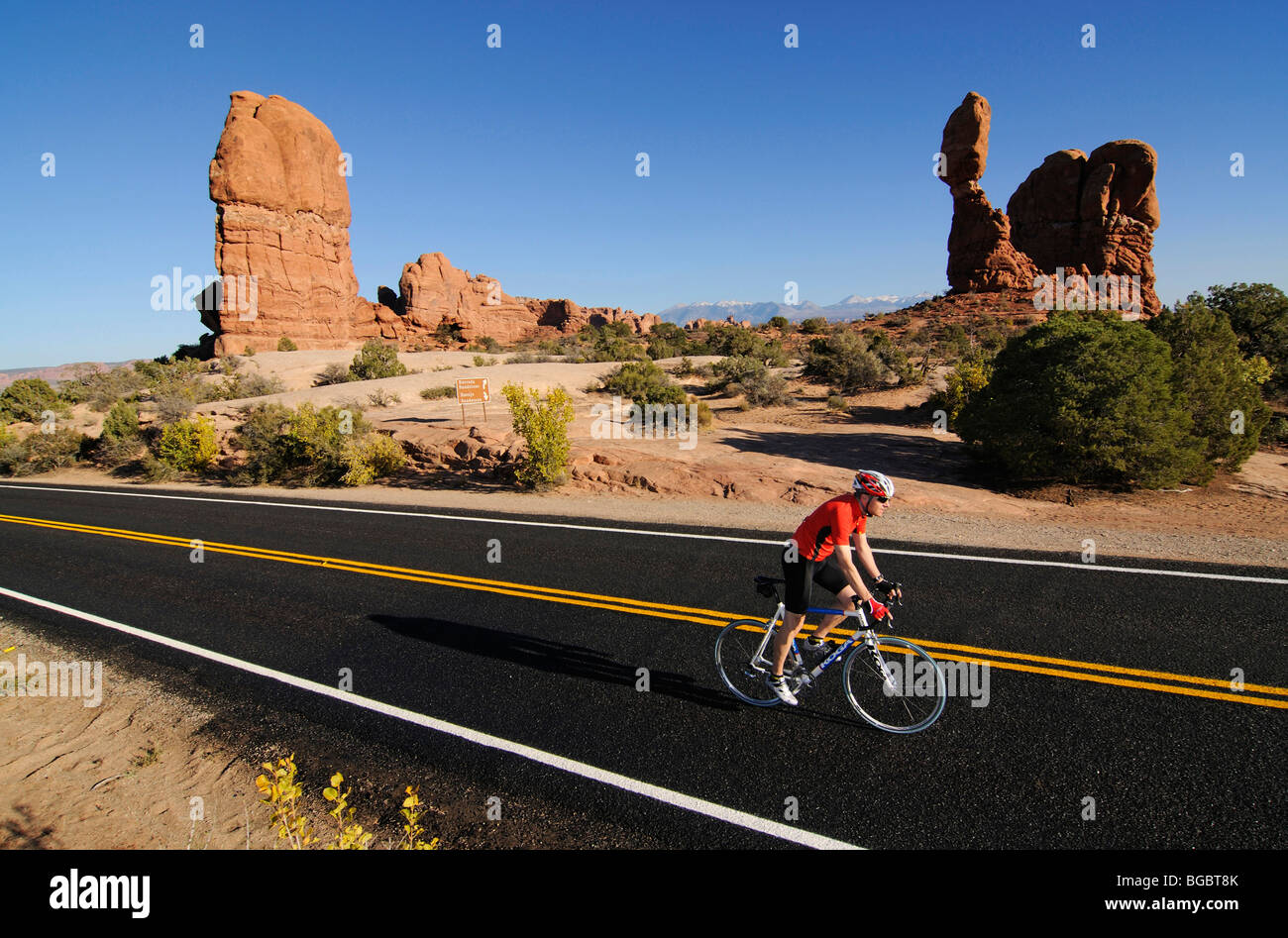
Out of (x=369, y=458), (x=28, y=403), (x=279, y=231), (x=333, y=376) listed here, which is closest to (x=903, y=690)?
(x=369, y=458)

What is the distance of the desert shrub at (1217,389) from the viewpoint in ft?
39.4

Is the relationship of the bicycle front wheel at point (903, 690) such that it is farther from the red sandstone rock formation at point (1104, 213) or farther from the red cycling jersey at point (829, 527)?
the red sandstone rock formation at point (1104, 213)

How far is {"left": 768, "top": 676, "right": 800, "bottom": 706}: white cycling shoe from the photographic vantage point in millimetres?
4648

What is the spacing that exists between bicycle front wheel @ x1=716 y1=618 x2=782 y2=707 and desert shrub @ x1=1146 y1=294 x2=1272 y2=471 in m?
12.3

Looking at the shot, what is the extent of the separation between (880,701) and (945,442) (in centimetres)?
1453

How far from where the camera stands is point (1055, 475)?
40.1 feet

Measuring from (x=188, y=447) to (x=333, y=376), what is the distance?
19950 millimetres

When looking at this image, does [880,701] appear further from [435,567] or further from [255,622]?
[255,622]

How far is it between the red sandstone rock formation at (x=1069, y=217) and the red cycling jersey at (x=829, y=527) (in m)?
58.6

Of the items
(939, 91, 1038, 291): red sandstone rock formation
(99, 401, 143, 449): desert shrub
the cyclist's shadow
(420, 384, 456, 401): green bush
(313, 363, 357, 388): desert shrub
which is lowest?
the cyclist's shadow

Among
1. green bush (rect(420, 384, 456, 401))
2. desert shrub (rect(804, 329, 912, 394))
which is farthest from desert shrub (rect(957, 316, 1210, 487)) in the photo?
green bush (rect(420, 384, 456, 401))

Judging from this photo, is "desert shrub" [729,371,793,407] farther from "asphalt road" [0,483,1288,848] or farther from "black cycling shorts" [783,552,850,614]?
"black cycling shorts" [783,552,850,614]
